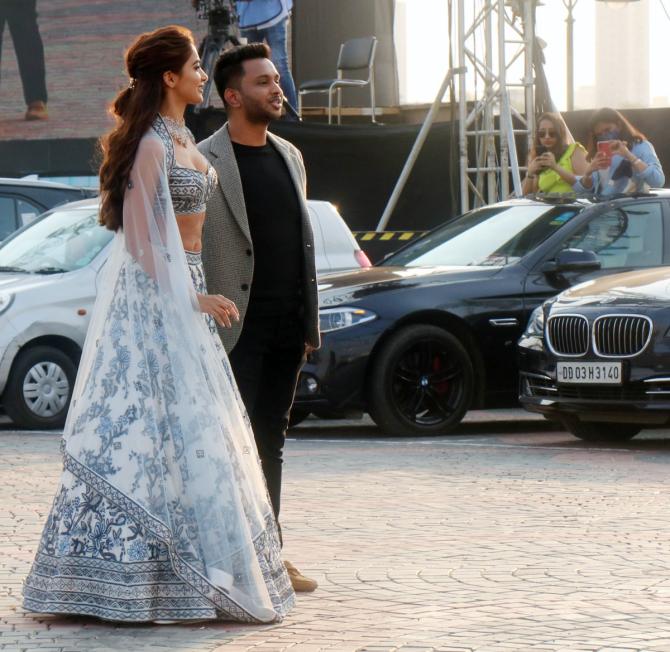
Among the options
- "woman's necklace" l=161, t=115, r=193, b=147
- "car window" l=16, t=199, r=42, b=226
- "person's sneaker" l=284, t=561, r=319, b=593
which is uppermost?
"woman's necklace" l=161, t=115, r=193, b=147

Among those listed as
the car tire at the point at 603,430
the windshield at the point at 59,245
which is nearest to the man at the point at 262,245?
the car tire at the point at 603,430

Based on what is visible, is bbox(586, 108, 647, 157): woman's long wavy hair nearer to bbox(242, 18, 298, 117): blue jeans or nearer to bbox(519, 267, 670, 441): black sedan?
bbox(519, 267, 670, 441): black sedan

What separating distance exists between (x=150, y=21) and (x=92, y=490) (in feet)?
87.1

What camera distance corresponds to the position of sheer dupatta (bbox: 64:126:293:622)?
17.7 feet

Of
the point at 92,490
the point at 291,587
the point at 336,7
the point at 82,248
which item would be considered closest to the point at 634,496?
the point at 291,587

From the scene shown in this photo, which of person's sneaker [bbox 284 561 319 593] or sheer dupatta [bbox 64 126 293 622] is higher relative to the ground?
sheer dupatta [bbox 64 126 293 622]

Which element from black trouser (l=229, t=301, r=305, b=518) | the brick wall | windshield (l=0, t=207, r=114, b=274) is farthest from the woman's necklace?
the brick wall

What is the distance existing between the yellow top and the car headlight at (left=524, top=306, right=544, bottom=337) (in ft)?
9.55

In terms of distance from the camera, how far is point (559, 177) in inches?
552

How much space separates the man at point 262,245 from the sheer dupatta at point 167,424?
1.43ft

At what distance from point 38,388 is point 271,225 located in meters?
6.88

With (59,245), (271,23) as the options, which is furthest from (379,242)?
(59,245)

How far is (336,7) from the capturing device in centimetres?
2733

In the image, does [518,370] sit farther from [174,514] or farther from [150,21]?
[150,21]
